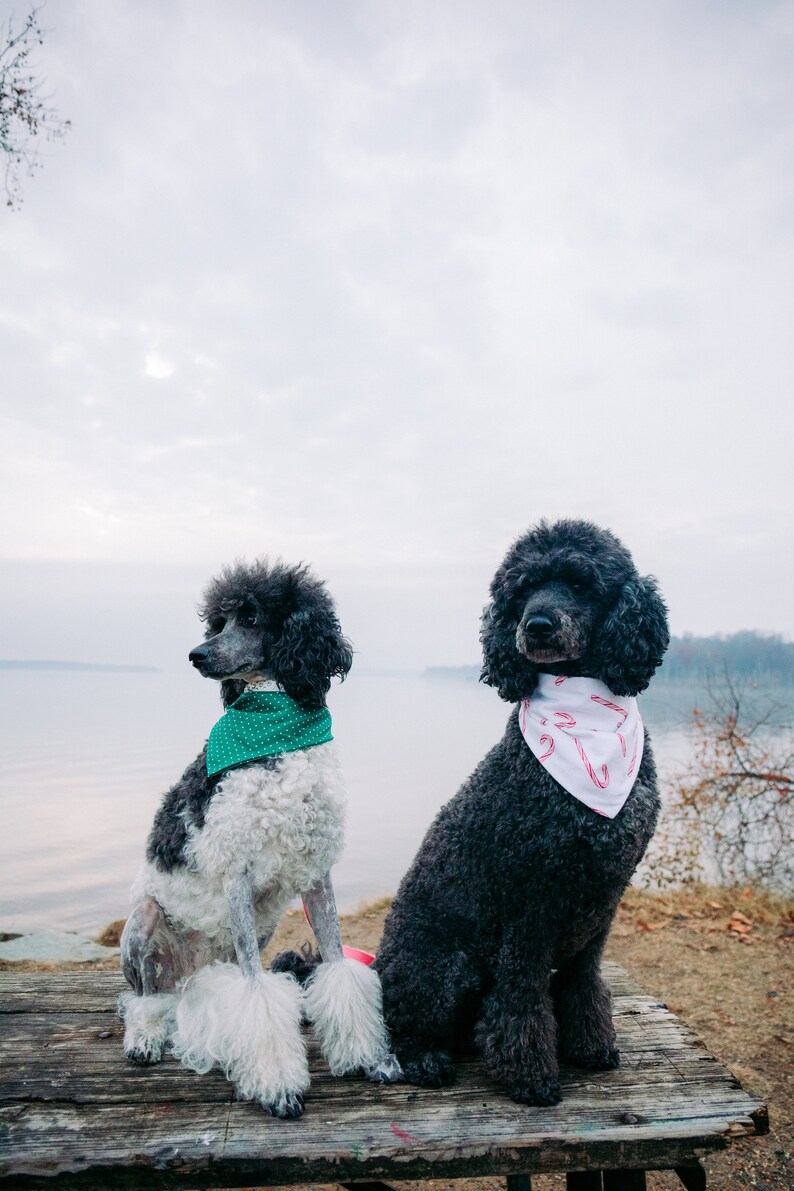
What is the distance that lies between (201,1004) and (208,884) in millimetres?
413

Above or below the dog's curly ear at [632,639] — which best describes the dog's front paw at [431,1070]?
below

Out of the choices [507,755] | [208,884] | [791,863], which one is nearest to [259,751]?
[208,884]

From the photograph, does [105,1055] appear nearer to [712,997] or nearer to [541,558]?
[541,558]

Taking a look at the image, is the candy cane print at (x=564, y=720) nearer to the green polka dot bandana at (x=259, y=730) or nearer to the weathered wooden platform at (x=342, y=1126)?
the green polka dot bandana at (x=259, y=730)

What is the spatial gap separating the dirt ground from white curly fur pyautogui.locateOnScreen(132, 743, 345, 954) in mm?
2028

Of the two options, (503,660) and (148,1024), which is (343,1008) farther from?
(503,660)

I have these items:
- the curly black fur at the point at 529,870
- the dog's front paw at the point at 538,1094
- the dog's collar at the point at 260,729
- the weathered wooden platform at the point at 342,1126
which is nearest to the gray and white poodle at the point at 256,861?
the dog's collar at the point at 260,729

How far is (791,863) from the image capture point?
754 cm

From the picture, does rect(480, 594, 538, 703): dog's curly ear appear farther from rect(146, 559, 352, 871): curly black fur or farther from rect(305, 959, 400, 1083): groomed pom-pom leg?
rect(305, 959, 400, 1083): groomed pom-pom leg

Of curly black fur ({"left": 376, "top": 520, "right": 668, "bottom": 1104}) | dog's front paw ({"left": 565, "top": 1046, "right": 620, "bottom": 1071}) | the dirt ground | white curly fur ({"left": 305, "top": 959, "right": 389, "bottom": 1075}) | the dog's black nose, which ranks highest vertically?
the dog's black nose

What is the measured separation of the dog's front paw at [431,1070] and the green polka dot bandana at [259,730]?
1.07 metres

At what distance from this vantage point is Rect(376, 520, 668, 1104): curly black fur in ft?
7.47

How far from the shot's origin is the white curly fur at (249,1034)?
2287 millimetres

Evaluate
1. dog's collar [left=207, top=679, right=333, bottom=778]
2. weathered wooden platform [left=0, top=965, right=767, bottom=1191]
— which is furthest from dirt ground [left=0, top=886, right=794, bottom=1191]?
dog's collar [left=207, top=679, right=333, bottom=778]
